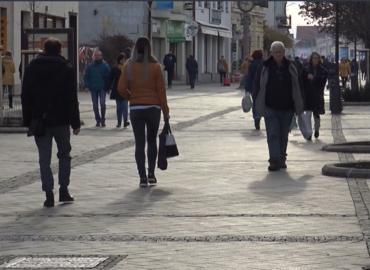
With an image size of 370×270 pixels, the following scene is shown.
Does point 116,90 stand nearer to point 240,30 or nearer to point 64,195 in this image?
point 64,195

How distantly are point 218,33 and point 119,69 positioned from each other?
48.7 m

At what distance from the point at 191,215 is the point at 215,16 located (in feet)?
201

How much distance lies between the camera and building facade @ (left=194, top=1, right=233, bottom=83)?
6675 cm

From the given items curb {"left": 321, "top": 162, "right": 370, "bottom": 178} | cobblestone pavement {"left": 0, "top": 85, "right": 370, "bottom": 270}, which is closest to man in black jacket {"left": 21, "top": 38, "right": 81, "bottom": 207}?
cobblestone pavement {"left": 0, "top": 85, "right": 370, "bottom": 270}

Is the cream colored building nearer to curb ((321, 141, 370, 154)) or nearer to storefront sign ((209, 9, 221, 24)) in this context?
storefront sign ((209, 9, 221, 24))

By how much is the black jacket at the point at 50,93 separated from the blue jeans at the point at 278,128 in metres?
3.80

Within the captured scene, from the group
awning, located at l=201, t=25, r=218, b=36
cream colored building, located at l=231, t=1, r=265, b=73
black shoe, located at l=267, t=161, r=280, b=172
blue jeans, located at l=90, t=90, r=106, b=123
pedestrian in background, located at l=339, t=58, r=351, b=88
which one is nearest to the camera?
black shoe, located at l=267, t=161, r=280, b=172

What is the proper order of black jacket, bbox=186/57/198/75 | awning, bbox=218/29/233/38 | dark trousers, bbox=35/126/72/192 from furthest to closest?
awning, bbox=218/29/233/38 < black jacket, bbox=186/57/198/75 < dark trousers, bbox=35/126/72/192

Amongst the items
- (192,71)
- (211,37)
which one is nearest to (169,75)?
(192,71)

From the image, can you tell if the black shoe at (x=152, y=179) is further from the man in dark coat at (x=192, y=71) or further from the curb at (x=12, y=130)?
the man in dark coat at (x=192, y=71)

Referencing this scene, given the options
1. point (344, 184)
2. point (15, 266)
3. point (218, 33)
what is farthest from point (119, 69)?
point (218, 33)

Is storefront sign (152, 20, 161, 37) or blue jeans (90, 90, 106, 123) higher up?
storefront sign (152, 20, 161, 37)

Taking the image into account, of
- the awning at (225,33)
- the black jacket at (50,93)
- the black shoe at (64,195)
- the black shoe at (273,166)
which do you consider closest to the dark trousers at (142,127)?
the black shoe at (64,195)

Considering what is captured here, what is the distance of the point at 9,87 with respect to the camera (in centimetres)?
2902
